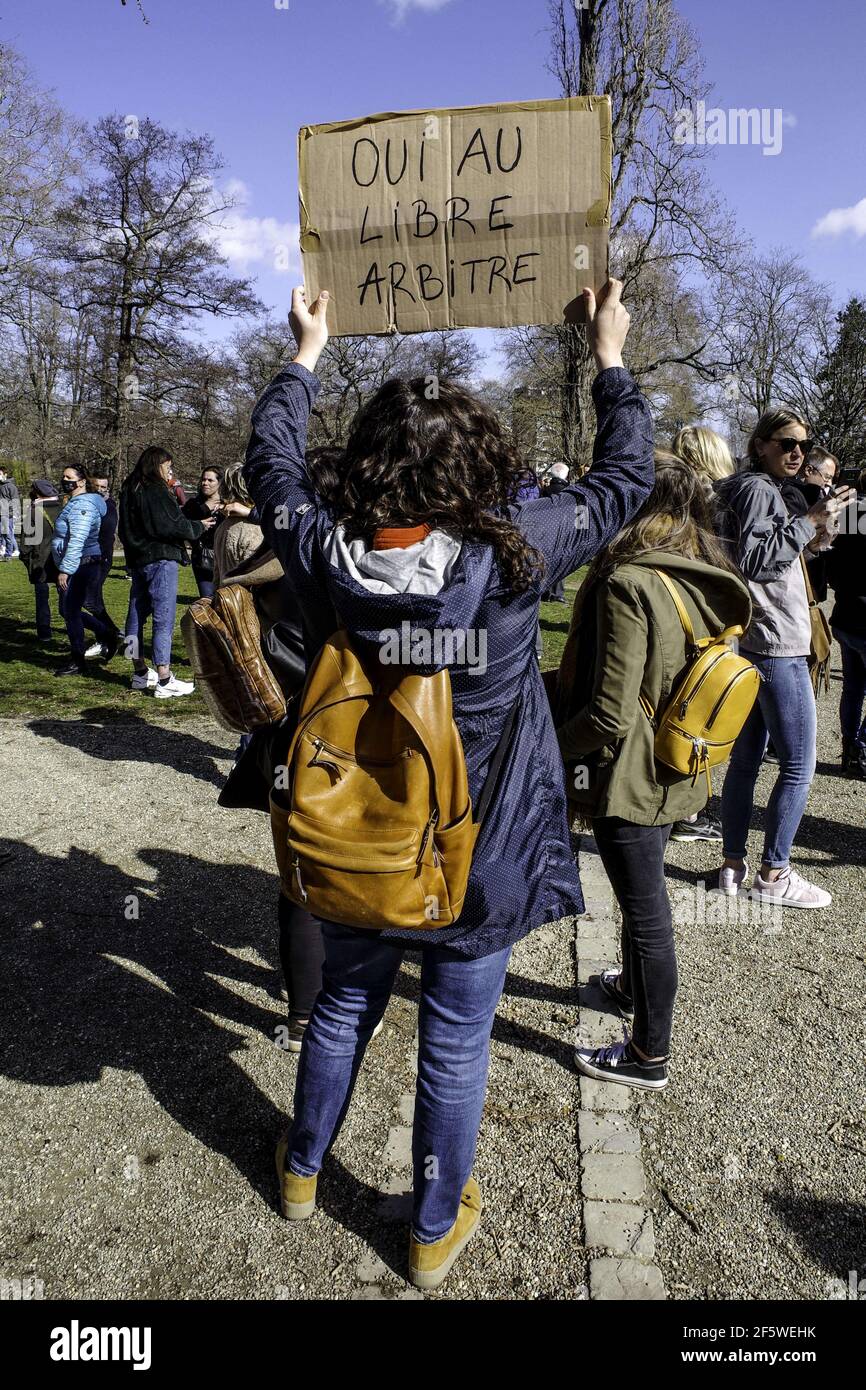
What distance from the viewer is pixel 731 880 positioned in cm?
441

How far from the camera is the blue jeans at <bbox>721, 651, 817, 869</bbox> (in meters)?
4.13

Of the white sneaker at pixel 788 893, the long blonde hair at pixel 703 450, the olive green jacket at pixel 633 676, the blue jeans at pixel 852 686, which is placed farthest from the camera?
the blue jeans at pixel 852 686

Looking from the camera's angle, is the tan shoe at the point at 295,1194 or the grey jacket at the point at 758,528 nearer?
the tan shoe at the point at 295,1194

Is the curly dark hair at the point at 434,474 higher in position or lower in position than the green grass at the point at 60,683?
higher

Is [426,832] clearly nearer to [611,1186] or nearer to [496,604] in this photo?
[496,604]

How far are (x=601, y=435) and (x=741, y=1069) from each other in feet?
6.95

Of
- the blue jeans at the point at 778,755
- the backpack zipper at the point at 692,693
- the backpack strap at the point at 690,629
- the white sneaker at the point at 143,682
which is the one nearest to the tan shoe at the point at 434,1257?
the backpack zipper at the point at 692,693

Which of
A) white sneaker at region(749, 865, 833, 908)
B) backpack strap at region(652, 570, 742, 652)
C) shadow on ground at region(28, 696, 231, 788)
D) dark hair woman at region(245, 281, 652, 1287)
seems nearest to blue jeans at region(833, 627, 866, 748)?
white sneaker at region(749, 865, 833, 908)

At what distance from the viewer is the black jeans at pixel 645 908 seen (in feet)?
9.27

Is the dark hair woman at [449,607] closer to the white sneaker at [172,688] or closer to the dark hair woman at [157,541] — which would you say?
the dark hair woman at [157,541]

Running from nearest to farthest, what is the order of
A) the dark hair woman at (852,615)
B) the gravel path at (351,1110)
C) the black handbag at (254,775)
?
1. the gravel path at (351,1110)
2. the black handbag at (254,775)
3. the dark hair woman at (852,615)

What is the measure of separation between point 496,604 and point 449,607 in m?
0.17

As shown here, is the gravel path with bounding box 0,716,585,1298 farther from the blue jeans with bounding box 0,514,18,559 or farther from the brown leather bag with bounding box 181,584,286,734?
the blue jeans with bounding box 0,514,18,559

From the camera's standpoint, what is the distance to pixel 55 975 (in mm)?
3590
